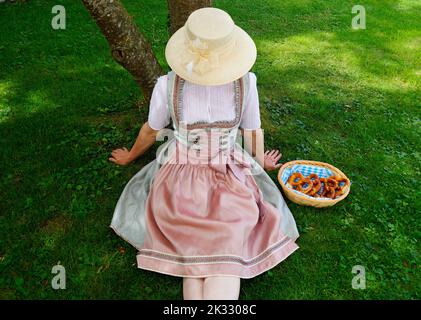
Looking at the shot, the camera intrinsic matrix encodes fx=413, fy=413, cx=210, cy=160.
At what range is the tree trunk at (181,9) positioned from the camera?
10.7 ft

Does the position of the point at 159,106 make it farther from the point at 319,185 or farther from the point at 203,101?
the point at 319,185

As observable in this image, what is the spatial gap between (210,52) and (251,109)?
1.84 ft

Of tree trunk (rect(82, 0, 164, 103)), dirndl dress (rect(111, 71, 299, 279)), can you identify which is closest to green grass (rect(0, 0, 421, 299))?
dirndl dress (rect(111, 71, 299, 279))

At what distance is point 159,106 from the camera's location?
8.59 feet

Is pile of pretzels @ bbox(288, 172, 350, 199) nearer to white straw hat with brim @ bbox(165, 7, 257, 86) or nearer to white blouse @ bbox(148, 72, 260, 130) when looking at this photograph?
white blouse @ bbox(148, 72, 260, 130)

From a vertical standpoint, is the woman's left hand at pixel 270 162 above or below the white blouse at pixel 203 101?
below

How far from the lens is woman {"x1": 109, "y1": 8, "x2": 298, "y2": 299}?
7.72ft

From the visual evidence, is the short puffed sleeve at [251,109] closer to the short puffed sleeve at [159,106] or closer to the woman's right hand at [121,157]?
the short puffed sleeve at [159,106]

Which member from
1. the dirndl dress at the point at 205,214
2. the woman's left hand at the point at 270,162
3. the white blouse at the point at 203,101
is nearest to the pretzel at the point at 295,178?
the woman's left hand at the point at 270,162

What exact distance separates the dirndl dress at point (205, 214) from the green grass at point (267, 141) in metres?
0.22

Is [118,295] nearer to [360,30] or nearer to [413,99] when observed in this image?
[413,99]

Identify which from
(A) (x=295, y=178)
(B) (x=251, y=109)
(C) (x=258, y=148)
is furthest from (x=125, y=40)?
(A) (x=295, y=178)

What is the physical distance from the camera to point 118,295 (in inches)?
104

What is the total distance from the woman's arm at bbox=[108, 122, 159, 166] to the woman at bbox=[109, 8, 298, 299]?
0.06ft
